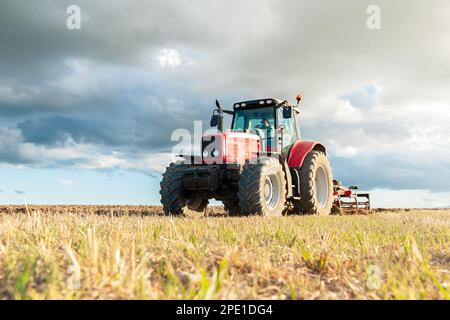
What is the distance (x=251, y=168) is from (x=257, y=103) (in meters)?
2.41

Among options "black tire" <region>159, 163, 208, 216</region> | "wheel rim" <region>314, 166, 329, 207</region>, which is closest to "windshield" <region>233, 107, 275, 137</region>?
"black tire" <region>159, 163, 208, 216</region>

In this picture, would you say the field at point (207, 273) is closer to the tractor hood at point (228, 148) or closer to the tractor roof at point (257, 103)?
the tractor hood at point (228, 148)

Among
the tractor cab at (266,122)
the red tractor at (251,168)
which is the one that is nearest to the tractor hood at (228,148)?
the red tractor at (251,168)

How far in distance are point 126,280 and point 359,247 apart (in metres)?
2.49

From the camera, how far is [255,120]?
10914 millimetres

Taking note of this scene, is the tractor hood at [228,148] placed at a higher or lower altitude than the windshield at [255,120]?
lower

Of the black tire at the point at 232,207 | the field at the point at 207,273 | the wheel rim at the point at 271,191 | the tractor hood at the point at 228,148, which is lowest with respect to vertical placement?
the field at the point at 207,273

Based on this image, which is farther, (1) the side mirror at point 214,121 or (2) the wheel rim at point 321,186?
(2) the wheel rim at point 321,186

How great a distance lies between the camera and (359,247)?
13.1ft

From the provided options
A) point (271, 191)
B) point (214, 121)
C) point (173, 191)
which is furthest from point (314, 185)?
point (173, 191)

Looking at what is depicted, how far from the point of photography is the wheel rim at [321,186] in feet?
41.7

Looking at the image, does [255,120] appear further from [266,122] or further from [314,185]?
[314,185]

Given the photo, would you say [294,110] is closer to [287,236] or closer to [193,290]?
[287,236]
